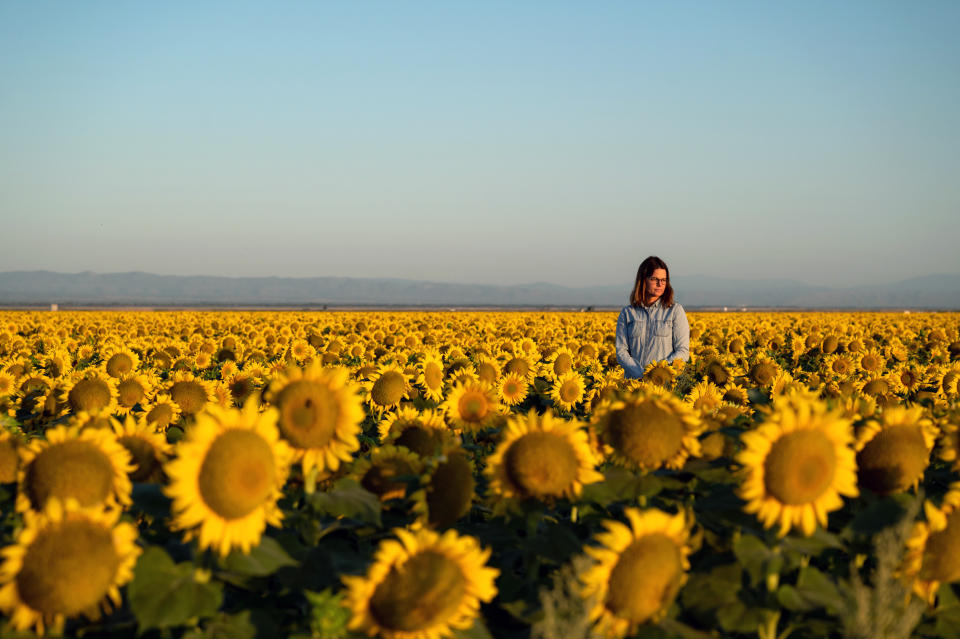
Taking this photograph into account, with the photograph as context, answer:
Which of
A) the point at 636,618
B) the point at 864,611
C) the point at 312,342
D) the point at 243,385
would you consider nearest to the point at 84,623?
the point at 636,618

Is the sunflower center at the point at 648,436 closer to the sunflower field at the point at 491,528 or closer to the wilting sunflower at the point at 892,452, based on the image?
the sunflower field at the point at 491,528

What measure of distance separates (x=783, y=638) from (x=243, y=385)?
5.73 m

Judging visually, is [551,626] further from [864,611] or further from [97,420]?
[97,420]

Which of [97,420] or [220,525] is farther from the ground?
[97,420]

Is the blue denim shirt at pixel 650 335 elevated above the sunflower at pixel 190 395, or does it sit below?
above

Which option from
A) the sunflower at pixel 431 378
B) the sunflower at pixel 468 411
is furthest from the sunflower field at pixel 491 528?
the sunflower at pixel 431 378

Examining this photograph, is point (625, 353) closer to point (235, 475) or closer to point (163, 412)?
point (163, 412)

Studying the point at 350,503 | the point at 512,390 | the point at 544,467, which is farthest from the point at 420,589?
the point at 512,390

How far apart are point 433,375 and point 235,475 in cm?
534

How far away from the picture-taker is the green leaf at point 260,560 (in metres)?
2.66

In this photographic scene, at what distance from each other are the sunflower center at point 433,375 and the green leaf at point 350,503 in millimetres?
4771

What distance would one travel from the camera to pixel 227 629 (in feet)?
8.71

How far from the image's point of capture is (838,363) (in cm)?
1131

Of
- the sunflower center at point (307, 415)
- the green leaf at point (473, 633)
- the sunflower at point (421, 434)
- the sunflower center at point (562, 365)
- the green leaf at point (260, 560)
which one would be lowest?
the green leaf at point (473, 633)
